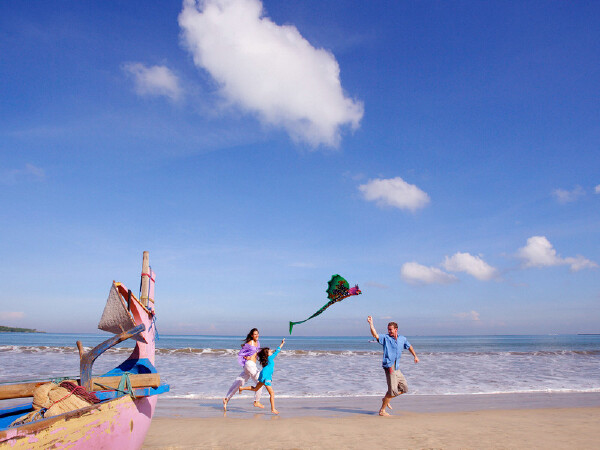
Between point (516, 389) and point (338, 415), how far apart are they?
294 inches

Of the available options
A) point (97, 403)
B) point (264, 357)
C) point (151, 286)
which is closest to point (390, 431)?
point (264, 357)

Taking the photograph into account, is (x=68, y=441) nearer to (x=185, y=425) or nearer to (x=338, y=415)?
Result: (x=185, y=425)

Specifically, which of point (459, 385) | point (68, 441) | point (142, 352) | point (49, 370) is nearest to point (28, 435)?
point (68, 441)

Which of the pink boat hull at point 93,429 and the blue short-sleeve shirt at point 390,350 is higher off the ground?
the blue short-sleeve shirt at point 390,350

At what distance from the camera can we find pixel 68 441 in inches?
160

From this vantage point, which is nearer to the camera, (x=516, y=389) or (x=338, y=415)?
(x=338, y=415)

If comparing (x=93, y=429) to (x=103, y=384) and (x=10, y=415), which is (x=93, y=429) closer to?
(x=103, y=384)

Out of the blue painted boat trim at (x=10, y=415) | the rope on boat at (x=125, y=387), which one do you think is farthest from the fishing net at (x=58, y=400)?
the blue painted boat trim at (x=10, y=415)

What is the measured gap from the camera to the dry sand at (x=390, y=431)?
6641 mm

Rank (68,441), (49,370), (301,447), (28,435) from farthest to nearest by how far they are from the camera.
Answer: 1. (49,370)
2. (301,447)
3. (68,441)
4. (28,435)

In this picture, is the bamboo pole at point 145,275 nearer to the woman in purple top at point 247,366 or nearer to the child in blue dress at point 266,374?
the woman in purple top at point 247,366

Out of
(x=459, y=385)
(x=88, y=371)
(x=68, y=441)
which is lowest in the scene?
(x=459, y=385)

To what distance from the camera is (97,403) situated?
490 cm

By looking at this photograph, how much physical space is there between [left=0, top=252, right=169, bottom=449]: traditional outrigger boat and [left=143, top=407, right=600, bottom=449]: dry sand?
1309 mm
